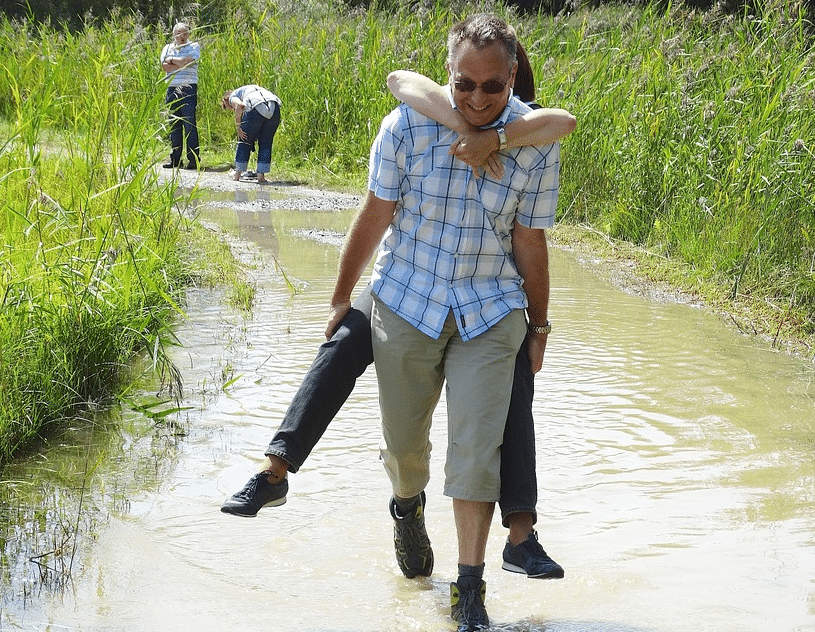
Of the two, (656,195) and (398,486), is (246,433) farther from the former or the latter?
(656,195)

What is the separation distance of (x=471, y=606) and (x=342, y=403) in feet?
2.20

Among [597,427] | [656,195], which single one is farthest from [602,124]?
[597,427]

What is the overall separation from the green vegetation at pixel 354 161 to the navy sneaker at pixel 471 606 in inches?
74.2

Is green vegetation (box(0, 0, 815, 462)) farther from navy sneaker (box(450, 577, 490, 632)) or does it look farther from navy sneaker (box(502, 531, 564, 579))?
navy sneaker (box(502, 531, 564, 579))

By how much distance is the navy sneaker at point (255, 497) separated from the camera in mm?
2982

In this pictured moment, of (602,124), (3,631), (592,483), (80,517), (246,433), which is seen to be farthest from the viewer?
(602,124)

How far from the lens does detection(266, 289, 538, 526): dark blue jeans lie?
9.85 ft

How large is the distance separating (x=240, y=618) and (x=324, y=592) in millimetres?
316

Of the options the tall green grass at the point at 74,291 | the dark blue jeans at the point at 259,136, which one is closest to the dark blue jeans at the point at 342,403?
the tall green grass at the point at 74,291

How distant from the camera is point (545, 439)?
4.80m

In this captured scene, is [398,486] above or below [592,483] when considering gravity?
above

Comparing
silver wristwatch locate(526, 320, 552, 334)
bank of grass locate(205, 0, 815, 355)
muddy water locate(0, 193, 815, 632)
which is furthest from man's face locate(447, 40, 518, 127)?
bank of grass locate(205, 0, 815, 355)

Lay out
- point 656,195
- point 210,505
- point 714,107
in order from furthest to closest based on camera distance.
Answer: point 656,195 → point 714,107 → point 210,505

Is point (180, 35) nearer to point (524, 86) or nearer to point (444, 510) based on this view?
point (444, 510)
